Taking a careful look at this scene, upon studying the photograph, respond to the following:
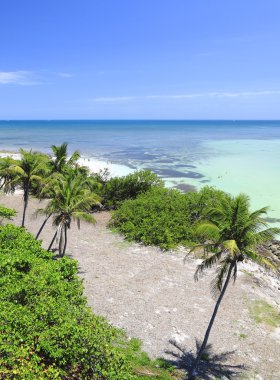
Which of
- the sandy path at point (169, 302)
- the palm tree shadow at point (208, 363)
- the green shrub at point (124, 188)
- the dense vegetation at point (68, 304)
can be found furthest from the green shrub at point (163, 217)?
the palm tree shadow at point (208, 363)

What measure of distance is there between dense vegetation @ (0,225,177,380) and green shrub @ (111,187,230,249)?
17009mm

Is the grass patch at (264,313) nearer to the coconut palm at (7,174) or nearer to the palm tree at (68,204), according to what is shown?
the palm tree at (68,204)

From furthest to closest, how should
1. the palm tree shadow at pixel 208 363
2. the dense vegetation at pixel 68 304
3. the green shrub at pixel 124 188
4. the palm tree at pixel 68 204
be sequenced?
the green shrub at pixel 124 188 → the palm tree at pixel 68 204 → the palm tree shadow at pixel 208 363 → the dense vegetation at pixel 68 304

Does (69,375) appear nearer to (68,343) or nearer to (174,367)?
(68,343)

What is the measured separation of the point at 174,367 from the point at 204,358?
1.93 meters

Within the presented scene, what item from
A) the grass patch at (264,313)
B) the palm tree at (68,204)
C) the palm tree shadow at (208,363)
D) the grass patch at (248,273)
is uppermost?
the palm tree at (68,204)

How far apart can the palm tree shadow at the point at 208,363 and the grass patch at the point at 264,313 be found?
4.03 meters

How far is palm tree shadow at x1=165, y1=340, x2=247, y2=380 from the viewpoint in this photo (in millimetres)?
17172

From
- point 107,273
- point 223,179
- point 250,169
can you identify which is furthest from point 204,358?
point 250,169

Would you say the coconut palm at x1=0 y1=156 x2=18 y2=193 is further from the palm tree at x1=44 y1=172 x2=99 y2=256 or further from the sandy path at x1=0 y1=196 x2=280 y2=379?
the sandy path at x1=0 y1=196 x2=280 y2=379

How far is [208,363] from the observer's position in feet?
58.9

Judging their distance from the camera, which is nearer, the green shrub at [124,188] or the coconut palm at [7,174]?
the coconut palm at [7,174]

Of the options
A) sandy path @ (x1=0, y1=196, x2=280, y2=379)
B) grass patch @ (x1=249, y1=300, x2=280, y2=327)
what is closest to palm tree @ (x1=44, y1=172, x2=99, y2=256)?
sandy path @ (x1=0, y1=196, x2=280, y2=379)

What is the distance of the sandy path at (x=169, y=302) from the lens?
1905 cm
